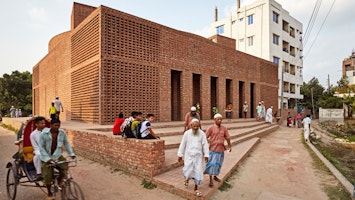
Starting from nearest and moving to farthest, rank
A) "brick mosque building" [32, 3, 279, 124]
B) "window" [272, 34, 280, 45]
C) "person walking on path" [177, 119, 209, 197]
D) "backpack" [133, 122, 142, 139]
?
"person walking on path" [177, 119, 209, 197], "backpack" [133, 122, 142, 139], "brick mosque building" [32, 3, 279, 124], "window" [272, 34, 280, 45]

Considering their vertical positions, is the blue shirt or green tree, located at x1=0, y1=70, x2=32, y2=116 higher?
green tree, located at x1=0, y1=70, x2=32, y2=116

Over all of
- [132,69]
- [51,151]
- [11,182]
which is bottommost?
[11,182]

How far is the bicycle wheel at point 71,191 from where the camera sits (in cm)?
337

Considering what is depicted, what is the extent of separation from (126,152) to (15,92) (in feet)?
120

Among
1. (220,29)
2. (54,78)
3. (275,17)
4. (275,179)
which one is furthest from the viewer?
(220,29)

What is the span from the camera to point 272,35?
2841 centimetres

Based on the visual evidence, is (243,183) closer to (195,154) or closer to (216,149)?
(216,149)

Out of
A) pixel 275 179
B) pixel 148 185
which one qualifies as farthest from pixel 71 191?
pixel 275 179

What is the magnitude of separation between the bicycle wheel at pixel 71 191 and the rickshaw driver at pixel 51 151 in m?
0.20

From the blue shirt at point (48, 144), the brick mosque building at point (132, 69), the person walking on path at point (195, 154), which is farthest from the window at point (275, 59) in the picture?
the blue shirt at point (48, 144)

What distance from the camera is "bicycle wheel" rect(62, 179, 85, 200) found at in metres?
3.37

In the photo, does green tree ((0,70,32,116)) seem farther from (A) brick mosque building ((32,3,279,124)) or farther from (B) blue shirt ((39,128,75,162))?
(B) blue shirt ((39,128,75,162))

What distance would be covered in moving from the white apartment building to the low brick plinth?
25250mm

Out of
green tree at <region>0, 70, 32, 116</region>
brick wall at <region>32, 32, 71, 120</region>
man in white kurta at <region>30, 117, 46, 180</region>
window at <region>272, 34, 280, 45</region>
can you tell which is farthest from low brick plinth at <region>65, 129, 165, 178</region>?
green tree at <region>0, 70, 32, 116</region>
